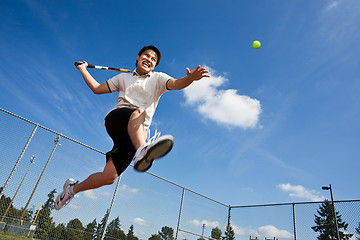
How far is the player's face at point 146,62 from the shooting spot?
2332mm

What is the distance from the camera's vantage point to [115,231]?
576 centimetres

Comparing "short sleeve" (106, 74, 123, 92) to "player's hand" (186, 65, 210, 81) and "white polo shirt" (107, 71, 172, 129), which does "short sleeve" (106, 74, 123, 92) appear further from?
"player's hand" (186, 65, 210, 81)

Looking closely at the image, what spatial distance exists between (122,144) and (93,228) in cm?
439

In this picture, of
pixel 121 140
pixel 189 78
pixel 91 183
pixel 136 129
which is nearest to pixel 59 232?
pixel 91 183

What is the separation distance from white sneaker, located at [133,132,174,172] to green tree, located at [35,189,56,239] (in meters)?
3.98

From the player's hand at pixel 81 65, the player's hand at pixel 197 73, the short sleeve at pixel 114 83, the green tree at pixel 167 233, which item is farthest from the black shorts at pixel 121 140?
the green tree at pixel 167 233

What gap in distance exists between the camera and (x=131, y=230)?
230 inches

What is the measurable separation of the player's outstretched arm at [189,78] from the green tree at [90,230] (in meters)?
4.49

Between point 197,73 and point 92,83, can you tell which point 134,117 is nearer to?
point 197,73

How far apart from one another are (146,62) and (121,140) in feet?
2.72

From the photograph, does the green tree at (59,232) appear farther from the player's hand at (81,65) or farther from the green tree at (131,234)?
the player's hand at (81,65)

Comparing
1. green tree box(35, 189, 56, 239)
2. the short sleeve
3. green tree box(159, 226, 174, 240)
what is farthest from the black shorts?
green tree box(159, 226, 174, 240)

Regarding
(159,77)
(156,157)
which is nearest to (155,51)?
(159,77)

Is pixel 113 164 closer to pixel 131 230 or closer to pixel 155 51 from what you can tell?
pixel 155 51
